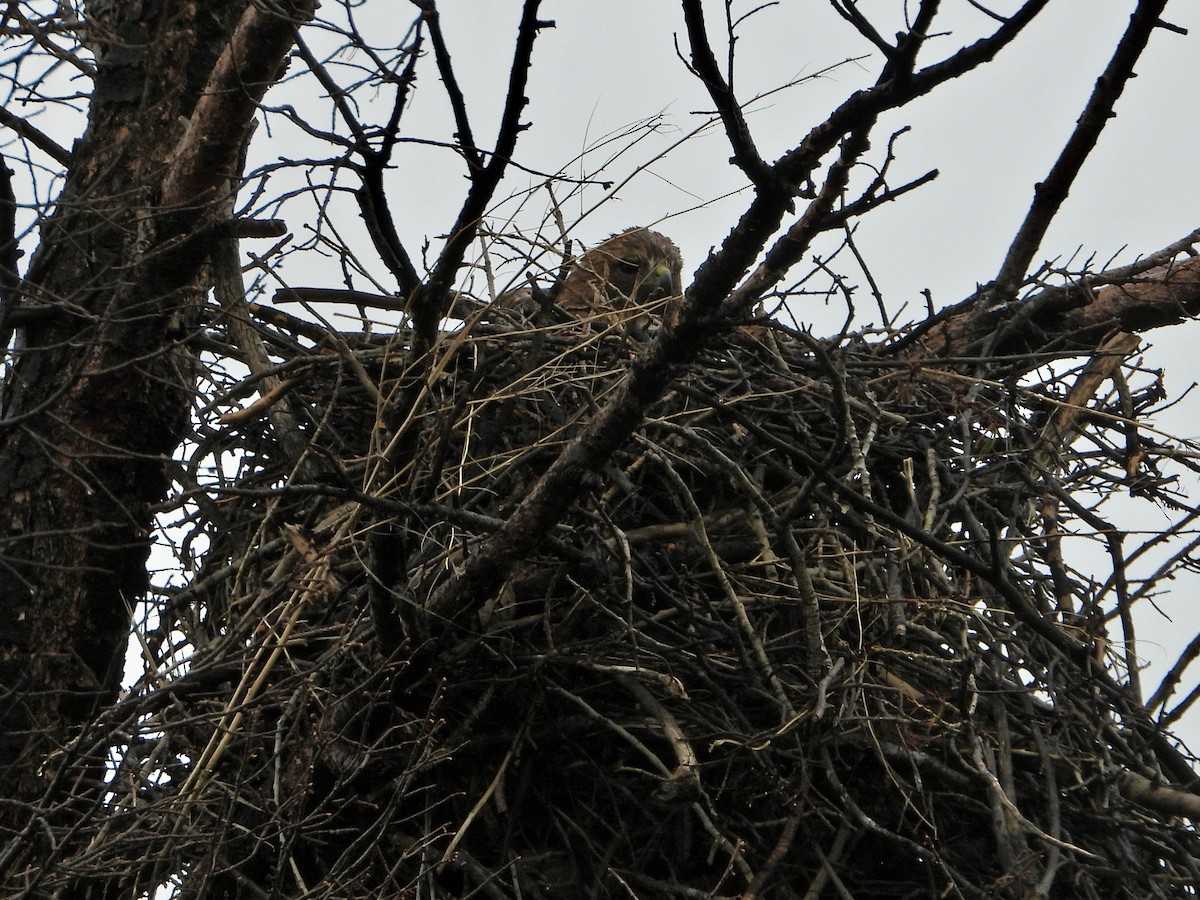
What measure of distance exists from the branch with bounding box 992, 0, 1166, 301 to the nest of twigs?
2.29 ft

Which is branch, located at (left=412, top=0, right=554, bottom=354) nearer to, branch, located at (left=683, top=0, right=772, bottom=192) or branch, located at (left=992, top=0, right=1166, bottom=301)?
branch, located at (left=683, top=0, right=772, bottom=192)

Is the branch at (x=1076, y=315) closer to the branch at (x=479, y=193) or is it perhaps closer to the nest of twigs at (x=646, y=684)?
the nest of twigs at (x=646, y=684)

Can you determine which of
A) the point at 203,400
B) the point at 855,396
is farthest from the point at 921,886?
the point at 203,400

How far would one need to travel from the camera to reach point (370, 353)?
3723 mm

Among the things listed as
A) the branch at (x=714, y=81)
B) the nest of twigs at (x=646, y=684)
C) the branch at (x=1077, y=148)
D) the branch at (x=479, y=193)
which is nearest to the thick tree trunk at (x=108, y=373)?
the nest of twigs at (x=646, y=684)

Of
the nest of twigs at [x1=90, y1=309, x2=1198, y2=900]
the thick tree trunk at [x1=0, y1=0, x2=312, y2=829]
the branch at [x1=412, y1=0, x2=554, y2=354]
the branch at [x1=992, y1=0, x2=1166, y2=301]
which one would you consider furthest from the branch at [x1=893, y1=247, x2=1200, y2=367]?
the thick tree trunk at [x1=0, y1=0, x2=312, y2=829]

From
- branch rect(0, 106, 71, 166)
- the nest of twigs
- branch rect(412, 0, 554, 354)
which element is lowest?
the nest of twigs

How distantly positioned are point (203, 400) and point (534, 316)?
1.05m

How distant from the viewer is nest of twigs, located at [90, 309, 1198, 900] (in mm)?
3000

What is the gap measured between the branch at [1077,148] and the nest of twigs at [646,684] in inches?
27.5

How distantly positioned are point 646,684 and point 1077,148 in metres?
1.76

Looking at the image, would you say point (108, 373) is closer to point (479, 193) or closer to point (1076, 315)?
point (479, 193)

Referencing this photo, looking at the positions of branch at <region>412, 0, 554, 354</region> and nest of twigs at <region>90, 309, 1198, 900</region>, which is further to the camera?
nest of twigs at <region>90, 309, 1198, 900</region>

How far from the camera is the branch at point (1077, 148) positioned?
2170mm
